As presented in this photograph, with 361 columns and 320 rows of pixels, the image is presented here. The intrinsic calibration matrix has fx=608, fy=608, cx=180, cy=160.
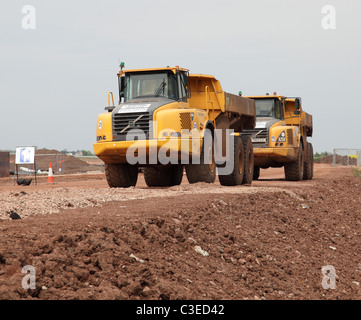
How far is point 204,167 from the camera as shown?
612 inches

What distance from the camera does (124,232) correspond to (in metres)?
7.41

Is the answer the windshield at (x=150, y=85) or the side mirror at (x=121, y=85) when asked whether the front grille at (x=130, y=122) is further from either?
the side mirror at (x=121, y=85)

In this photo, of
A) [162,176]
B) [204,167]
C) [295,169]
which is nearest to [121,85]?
[204,167]

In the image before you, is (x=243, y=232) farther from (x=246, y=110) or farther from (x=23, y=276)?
(x=246, y=110)

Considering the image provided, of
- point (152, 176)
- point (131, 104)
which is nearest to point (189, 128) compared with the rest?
point (131, 104)

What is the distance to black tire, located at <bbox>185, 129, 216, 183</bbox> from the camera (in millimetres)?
15344

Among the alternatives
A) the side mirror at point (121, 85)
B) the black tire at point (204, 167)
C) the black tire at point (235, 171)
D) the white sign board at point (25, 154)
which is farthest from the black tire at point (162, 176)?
the white sign board at point (25, 154)

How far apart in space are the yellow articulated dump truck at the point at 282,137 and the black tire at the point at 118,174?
581cm

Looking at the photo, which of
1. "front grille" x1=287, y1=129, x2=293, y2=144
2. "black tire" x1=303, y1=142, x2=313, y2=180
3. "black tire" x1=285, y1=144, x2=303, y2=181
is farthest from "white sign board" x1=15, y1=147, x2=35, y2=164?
"black tire" x1=303, y1=142, x2=313, y2=180

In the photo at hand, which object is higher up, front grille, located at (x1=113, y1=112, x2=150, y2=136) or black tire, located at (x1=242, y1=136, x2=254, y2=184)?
front grille, located at (x1=113, y1=112, x2=150, y2=136)

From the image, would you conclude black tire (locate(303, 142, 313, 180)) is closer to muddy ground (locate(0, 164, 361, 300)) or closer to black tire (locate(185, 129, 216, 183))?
black tire (locate(185, 129, 216, 183))

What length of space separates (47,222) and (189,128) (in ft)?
23.3

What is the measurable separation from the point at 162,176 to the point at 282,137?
16.1ft

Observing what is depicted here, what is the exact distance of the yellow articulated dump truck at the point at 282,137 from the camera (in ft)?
68.0
